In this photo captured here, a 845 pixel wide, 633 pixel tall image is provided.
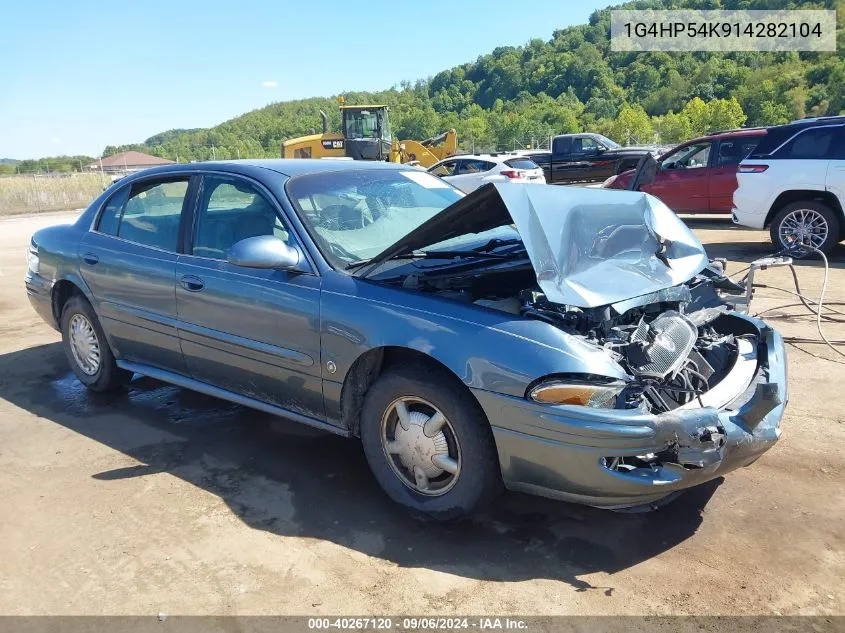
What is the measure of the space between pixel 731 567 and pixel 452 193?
2.88m

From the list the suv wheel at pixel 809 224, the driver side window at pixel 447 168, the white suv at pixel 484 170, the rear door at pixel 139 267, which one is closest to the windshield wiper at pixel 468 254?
the rear door at pixel 139 267

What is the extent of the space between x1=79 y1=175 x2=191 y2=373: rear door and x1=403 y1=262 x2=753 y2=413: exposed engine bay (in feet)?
5.99

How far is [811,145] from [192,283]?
8334 mm

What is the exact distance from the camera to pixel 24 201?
103ft

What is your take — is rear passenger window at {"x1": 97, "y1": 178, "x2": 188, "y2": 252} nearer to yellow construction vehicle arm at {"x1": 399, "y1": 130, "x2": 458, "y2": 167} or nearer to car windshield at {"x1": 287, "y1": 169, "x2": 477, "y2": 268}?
car windshield at {"x1": 287, "y1": 169, "x2": 477, "y2": 268}

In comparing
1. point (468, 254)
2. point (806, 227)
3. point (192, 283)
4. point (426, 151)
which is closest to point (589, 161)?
point (426, 151)

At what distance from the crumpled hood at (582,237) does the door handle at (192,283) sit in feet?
3.87

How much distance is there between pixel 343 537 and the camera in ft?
10.2

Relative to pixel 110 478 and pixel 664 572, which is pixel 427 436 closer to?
pixel 664 572

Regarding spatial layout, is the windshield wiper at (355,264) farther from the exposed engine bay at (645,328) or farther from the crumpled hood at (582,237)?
the exposed engine bay at (645,328)

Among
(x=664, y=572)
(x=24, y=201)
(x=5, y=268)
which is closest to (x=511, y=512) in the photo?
(x=664, y=572)

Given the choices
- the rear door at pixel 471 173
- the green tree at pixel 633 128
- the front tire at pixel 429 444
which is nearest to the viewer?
the front tire at pixel 429 444

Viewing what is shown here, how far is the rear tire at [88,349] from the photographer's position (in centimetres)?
493

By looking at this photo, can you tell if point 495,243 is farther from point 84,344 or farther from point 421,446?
point 84,344
